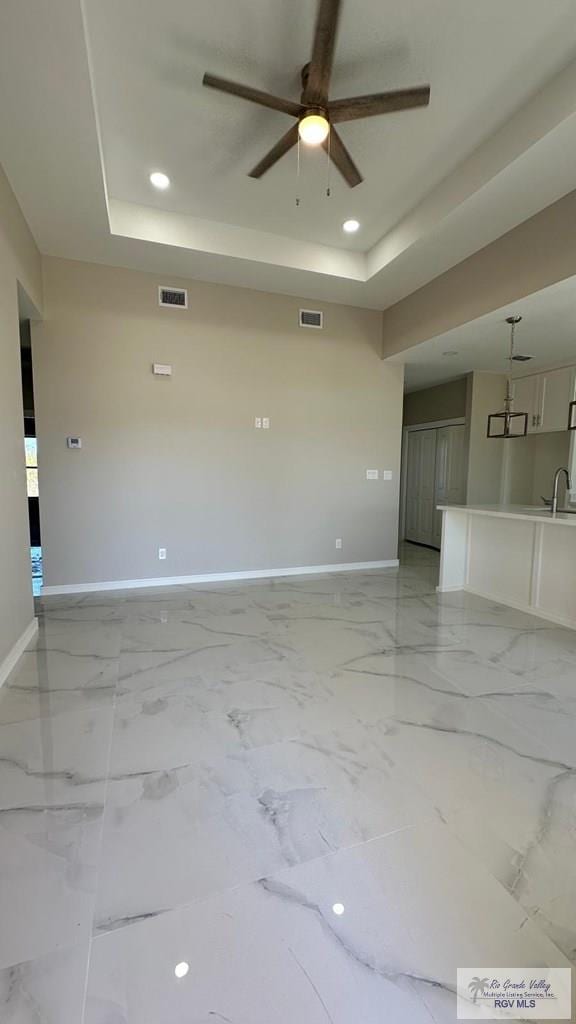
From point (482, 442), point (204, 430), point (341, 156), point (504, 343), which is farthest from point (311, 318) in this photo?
point (482, 442)

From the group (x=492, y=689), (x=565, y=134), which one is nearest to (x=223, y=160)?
(x=565, y=134)

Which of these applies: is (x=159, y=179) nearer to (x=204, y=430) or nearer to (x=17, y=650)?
(x=204, y=430)

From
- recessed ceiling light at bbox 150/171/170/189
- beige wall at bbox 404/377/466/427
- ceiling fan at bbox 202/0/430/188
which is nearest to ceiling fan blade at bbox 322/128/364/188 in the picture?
ceiling fan at bbox 202/0/430/188

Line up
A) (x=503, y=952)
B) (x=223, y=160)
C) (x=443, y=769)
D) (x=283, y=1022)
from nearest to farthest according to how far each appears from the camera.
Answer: (x=283, y=1022)
(x=503, y=952)
(x=443, y=769)
(x=223, y=160)

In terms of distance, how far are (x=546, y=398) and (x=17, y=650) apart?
631 cm

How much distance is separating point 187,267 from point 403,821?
4.61 metres

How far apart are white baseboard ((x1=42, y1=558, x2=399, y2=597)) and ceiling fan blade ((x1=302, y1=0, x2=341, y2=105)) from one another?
3972 mm

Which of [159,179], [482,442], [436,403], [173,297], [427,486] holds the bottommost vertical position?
[427,486]

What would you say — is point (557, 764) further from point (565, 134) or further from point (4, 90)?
point (4, 90)

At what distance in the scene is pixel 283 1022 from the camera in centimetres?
97

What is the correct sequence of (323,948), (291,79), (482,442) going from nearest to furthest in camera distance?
1. (323,948)
2. (291,79)
3. (482,442)

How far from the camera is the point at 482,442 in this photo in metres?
6.16

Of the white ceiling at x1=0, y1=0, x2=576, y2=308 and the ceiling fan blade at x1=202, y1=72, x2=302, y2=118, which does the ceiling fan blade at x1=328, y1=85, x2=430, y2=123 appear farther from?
the white ceiling at x1=0, y1=0, x2=576, y2=308

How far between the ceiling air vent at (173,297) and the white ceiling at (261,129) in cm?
27
